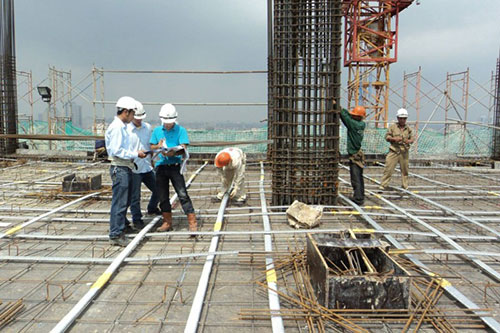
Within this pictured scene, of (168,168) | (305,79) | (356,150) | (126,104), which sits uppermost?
(305,79)

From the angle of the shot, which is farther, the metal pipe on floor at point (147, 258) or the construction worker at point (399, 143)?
the construction worker at point (399, 143)

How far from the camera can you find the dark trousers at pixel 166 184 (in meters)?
4.70

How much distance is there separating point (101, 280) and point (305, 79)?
13.1 ft

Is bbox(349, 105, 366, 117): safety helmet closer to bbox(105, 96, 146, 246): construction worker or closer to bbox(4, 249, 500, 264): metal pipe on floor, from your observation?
bbox(4, 249, 500, 264): metal pipe on floor

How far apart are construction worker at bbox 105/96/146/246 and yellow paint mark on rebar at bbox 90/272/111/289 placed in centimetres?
82

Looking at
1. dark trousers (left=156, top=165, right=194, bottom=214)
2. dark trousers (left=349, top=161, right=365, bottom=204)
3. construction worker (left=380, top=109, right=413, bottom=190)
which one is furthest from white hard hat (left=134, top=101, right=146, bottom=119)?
construction worker (left=380, top=109, right=413, bottom=190)

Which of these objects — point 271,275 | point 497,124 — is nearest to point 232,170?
point 271,275

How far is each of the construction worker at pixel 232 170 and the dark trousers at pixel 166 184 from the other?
93 cm

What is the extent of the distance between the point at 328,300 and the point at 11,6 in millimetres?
13242

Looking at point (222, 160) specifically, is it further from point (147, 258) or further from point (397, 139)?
point (397, 139)

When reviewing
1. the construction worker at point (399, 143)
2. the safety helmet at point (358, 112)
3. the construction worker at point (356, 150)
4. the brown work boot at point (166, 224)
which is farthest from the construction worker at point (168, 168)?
the construction worker at point (399, 143)

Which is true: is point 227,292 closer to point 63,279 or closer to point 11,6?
point 63,279

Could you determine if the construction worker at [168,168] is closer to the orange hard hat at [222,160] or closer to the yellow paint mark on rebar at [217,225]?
the yellow paint mark on rebar at [217,225]

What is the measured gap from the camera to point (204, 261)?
383 centimetres
